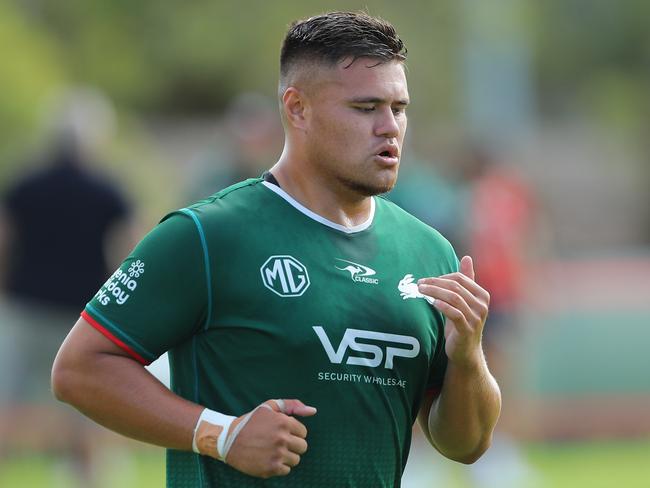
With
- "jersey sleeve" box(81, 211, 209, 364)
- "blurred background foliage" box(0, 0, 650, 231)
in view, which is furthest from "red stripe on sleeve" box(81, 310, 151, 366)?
"blurred background foliage" box(0, 0, 650, 231)

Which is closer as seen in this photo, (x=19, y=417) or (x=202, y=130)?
(x=19, y=417)

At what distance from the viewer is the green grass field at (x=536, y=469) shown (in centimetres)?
1046

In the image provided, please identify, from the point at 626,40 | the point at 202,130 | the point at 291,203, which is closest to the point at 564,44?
the point at 626,40

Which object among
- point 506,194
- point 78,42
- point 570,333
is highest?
point 78,42

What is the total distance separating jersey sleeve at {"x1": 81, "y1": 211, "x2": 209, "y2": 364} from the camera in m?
4.04

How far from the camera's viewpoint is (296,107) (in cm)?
438

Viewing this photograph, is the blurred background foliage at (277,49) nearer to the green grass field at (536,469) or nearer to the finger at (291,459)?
the green grass field at (536,469)

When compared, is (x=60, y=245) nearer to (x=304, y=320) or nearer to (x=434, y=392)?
(x=434, y=392)

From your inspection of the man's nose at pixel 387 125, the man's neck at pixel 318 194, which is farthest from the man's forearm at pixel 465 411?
the man's nose at pixel 387 125

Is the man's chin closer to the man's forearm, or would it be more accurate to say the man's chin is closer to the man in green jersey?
the man in green jersey

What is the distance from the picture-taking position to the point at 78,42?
44094 mm

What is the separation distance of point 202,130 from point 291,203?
128ft

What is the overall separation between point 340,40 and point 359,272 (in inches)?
27.6

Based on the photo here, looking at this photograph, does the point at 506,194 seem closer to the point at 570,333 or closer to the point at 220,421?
the point at 570,333
